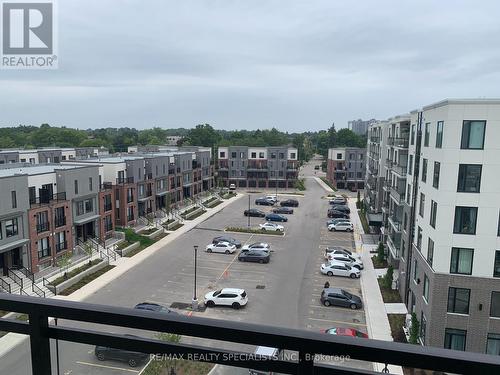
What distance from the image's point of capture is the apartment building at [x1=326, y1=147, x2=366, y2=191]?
63.8 metres

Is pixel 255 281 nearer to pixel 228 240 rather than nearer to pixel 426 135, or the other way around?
pixel 228 240

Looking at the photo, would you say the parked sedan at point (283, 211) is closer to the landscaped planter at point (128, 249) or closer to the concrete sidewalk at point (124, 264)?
the concrete sidewalk at point (124, 264)

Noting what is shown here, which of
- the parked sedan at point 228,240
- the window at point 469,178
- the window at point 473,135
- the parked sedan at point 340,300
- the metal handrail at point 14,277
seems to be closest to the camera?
the window at point 473,135

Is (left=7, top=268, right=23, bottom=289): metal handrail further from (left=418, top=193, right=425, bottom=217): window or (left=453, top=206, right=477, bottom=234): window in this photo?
(left=453, top=206, right=477, bottom=234): window

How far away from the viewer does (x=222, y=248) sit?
3047 centimetres

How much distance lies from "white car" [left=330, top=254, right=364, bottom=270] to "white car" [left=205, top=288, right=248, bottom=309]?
8477 millimetres

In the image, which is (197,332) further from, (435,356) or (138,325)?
(435,356)

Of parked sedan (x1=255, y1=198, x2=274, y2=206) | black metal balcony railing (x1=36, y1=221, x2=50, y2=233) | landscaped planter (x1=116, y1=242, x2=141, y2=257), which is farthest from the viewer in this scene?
parked sedan (x1=255, y1=198, x2=274, y2=206)

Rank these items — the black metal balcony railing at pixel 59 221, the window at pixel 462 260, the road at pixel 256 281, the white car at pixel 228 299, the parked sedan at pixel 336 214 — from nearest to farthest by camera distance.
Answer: the window at pixel 462 260
the road at pixel 256 281
the white car at pixel 228 299
the black metal balcony railing at pixel 59 221
the parked sedan at pixel 336 214

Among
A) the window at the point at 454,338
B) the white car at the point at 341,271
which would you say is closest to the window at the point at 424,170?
the window at the point at 454,338

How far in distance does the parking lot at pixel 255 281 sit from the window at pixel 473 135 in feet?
30.8

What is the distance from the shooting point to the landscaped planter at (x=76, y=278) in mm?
21834

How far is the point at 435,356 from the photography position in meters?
1.54

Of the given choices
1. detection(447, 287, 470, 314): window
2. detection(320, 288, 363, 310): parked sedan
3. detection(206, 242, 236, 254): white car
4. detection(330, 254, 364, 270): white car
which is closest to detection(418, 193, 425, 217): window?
detection(447, 287, 470, 314): window
